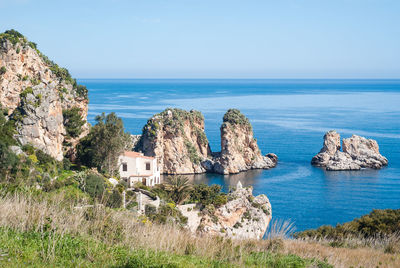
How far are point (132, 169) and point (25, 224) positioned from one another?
106 feet

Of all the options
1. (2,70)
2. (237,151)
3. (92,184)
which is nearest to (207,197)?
(92,184)

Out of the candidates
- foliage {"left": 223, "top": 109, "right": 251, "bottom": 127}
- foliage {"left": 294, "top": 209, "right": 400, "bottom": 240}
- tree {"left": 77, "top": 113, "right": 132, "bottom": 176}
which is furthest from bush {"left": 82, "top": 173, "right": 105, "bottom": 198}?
foliage {"left": 223, "top": 109, "right": 251, "bottom": 127}

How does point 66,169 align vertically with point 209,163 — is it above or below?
above

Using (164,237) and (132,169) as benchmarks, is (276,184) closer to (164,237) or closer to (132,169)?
(132,169)

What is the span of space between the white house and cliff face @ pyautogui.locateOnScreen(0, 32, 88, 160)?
9568 millimetres

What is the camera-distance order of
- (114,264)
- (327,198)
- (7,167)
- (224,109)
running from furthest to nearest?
(224,109), (327,198), (7,167), (114,264)

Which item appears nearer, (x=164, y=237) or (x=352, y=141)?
(x=164, y=237)

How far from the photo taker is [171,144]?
61.0 m

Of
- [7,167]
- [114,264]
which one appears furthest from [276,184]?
[114,264]

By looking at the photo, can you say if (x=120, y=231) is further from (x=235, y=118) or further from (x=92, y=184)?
(x=235, y=118)

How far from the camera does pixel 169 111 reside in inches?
2422

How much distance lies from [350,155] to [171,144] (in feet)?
87.1

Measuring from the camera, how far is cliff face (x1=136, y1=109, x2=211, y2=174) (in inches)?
Result: 2360

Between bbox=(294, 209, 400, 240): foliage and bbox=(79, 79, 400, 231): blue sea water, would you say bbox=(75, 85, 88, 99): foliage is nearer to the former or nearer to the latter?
bbox=(79, 79, 400, 231): blue sea water
